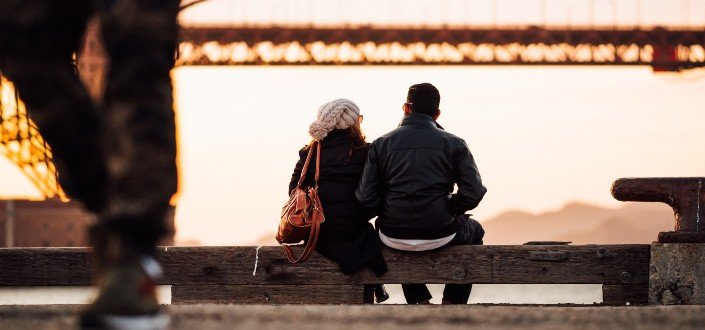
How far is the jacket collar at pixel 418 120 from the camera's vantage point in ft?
16.9

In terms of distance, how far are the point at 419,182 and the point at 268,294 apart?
70 centimetres

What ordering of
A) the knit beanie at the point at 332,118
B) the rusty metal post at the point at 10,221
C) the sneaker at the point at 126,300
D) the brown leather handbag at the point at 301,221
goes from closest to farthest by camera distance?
the sneaker at the point at 126,300 → the brown leather handbag at the point at 301,221 → the knit beanie at the point at 332,118 → the rusty metal post at the point at 10,221

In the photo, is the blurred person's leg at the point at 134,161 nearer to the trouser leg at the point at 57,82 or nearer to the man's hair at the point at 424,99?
the trouser leg at the point at 57,82

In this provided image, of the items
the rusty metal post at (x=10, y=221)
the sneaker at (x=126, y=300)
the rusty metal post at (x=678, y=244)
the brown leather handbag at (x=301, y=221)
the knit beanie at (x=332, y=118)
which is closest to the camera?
the sneaker at (x=126, y=300)

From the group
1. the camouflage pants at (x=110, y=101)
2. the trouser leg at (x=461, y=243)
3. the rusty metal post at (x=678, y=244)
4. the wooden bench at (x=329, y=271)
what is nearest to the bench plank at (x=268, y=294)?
the wooden bench at (x=329, y=271)

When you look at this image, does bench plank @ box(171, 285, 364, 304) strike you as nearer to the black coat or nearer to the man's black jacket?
the black coat

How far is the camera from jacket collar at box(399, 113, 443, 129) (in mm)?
5160

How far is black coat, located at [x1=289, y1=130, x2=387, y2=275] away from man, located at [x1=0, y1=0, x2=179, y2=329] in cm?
274

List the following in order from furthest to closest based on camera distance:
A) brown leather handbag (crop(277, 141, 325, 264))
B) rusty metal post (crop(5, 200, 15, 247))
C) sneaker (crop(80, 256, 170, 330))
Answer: rusty metal post (crop(5, 200, 15, 247)), brown leather handbag (crop(277, 141, 325, 264)), sneaker (crop(80, 256, 170, 330))

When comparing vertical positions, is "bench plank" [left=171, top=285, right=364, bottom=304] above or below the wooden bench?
below

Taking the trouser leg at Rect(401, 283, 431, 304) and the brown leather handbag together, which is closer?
the brown leather handbag

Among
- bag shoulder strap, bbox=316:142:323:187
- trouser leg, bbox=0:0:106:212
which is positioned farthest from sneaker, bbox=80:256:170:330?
bag shoulder strap, bbox=316:142:323:187

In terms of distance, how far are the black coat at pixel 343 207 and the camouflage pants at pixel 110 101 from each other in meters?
2.65

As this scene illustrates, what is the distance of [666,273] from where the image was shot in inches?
195
